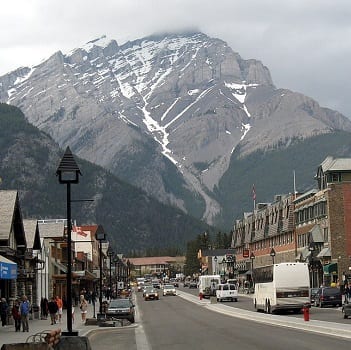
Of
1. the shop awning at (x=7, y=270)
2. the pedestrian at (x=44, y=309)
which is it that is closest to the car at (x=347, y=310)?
the shop awning at (x=7, y=270)

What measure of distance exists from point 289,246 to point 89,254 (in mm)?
36912

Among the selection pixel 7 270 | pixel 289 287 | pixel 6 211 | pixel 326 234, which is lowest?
pixel 289 287

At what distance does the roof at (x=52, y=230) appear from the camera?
86.6 meters

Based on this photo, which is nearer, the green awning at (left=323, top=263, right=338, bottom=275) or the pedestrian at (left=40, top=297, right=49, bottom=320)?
the pedestrian at (left=40, top=297, right=49, bottom=320)

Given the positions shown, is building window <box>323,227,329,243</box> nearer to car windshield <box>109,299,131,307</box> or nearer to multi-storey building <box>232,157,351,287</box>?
multi-storey building <box>232,157,351,287</box>

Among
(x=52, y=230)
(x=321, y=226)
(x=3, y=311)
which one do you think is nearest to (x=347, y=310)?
(x=3, y=311)

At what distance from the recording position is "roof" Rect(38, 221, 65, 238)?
8659cm

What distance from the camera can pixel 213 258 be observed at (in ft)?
654

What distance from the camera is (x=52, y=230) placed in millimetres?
87875

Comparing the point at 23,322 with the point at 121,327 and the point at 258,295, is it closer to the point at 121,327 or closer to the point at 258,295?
the point at 121,327

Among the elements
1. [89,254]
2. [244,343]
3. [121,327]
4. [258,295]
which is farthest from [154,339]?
[89,254]

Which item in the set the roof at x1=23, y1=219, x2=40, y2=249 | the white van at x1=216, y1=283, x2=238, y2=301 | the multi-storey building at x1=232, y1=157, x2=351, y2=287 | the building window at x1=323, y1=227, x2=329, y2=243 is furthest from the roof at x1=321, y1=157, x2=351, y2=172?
the roof at x1=23, y1=219, x2=40, y2=249

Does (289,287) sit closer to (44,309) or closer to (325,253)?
(44,309)

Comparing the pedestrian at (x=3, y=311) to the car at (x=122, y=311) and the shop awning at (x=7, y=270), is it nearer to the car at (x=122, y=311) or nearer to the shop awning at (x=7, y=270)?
the shop awning at (x=7, y=270)
